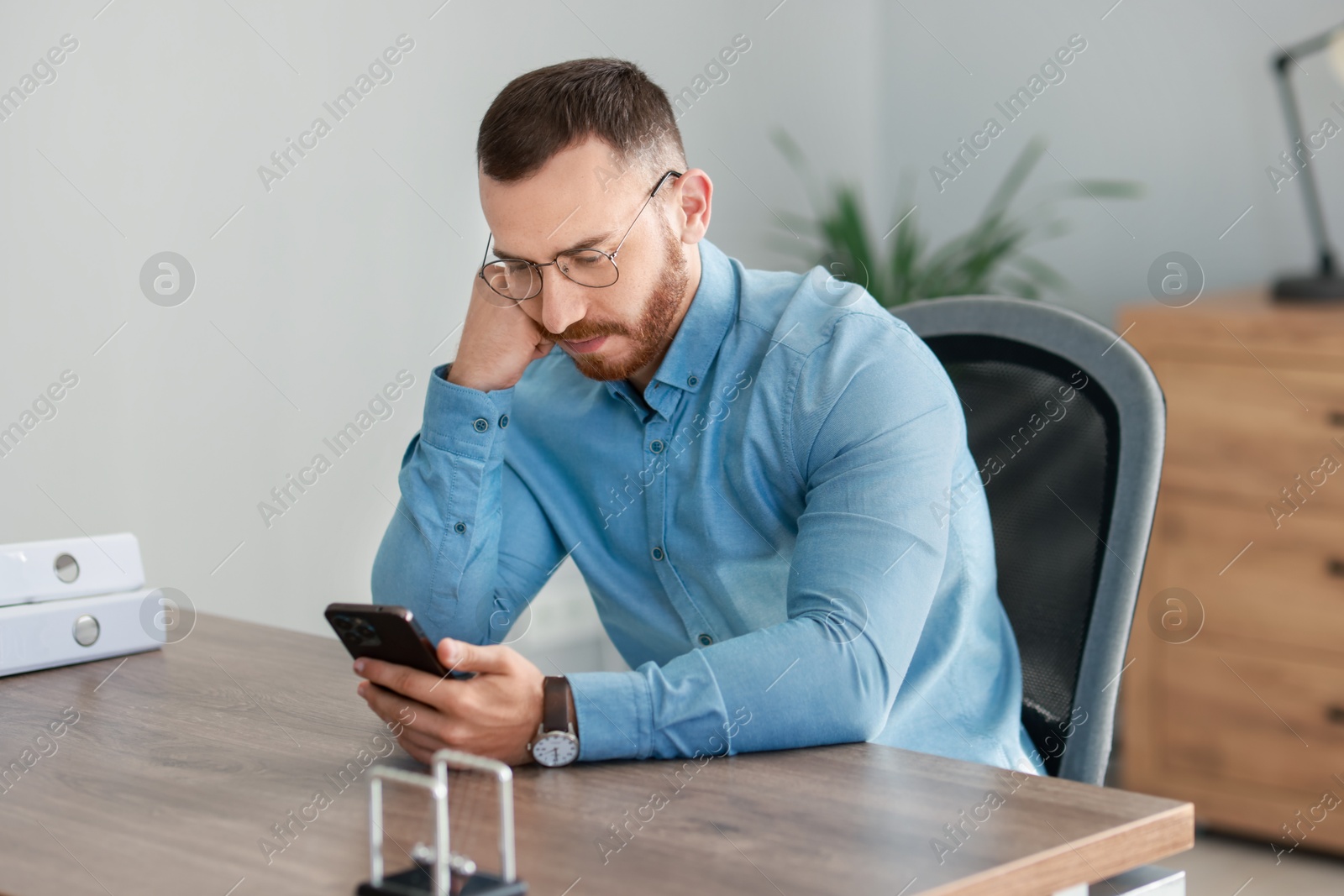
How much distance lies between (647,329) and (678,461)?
0.47 ft

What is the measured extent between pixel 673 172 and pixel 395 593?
54 cm

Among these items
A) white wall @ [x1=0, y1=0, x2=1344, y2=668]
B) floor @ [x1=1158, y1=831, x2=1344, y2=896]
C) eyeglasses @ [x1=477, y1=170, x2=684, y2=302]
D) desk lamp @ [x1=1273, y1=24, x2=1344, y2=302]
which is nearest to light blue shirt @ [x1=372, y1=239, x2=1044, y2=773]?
eyeglasses @ [x1=477, y1=170, x2=684, y2=302]

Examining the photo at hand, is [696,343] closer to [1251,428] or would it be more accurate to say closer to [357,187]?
[357,187]

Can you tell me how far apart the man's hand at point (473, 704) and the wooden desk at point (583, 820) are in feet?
0.09

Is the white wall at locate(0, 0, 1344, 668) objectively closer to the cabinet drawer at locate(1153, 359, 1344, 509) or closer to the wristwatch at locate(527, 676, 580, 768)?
the cabinet drawer at locate(1153, 359, 1344, 509)

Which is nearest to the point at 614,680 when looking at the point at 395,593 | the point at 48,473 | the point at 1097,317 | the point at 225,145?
the point at 395,593

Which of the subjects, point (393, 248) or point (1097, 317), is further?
point (1097, 317)

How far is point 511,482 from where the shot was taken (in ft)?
5.01

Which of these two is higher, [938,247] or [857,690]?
[857,690]

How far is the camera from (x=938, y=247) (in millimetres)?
3514

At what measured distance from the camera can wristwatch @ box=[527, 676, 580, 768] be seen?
104 centimetres

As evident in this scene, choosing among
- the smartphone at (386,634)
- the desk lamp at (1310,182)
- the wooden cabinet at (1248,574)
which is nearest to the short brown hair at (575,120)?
the smartphone at (386,634)

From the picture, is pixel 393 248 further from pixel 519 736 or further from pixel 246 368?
pixel 519 736

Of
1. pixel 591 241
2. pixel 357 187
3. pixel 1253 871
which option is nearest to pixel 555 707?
pixel 591 241
